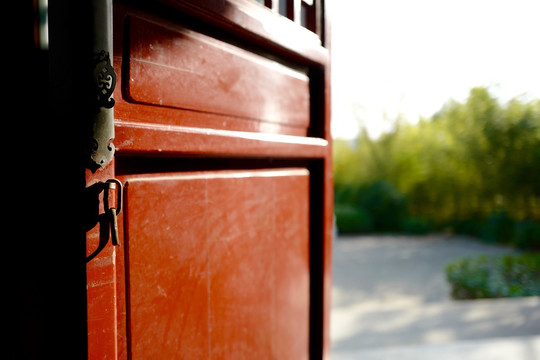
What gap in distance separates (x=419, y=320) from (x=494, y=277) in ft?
9.98

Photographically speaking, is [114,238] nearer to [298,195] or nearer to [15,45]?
[15,45]

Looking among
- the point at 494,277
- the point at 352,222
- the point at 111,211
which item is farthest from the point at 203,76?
the point at 352,222

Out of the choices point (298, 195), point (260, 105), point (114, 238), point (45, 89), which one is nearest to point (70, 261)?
point (114, 238)

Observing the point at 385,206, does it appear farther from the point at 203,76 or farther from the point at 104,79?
the point at 104,79

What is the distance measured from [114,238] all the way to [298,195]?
0.88 metres

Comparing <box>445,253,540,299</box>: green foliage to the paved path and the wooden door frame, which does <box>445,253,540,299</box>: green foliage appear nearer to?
the paved path

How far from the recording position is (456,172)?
12.3 m

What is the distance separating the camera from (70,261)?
827mm

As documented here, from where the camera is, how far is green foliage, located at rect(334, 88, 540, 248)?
991cm

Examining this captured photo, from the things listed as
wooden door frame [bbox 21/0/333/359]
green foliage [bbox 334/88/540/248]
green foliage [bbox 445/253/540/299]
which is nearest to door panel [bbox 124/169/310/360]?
wooden door frame [bbox 21/0/333/359]

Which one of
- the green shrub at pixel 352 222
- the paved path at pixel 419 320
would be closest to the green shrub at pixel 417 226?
the green shrub at pixel 352 222

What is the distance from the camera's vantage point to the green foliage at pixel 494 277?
623 centimetres

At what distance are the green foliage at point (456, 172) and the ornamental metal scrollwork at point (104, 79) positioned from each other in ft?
35.1

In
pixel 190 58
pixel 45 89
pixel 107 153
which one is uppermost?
pixel 190 58
